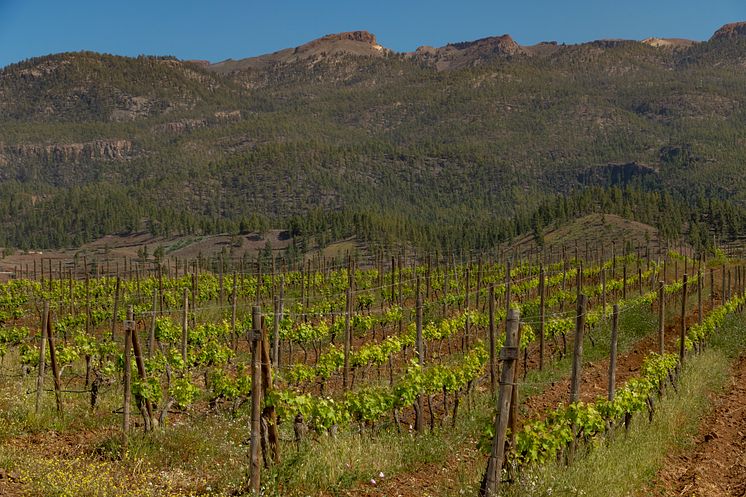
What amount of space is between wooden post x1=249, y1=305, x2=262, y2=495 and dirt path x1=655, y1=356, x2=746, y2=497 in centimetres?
568

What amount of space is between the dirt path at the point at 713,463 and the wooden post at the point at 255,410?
5.68 metres

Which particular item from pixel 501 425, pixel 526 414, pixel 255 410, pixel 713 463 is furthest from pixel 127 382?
pixel 713 463

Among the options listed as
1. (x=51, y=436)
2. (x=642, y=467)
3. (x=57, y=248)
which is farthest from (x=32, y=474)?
(x=57, y=248)

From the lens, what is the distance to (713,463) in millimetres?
12117

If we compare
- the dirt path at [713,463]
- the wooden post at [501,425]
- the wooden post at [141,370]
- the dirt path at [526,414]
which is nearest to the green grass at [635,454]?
the dirt path at [713,463]

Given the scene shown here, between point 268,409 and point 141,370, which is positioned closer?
point 268,409

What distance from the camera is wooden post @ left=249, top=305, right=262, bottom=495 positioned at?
9.23 metres

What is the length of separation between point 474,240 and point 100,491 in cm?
10172

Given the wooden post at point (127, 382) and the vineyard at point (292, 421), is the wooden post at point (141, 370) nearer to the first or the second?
the vineyard at point (292, 421)

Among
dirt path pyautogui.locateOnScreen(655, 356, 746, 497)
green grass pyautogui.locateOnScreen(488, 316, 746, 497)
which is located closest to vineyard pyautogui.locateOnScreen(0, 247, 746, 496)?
green grass pyautogui.locateOnScreen(488, 316, 746, 497)

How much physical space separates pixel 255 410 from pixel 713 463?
771 centimetres

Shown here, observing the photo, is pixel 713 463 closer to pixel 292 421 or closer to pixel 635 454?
Result: pixel 635 454

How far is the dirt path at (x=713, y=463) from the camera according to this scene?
10828 millimetres

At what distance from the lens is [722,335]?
27.3 m
